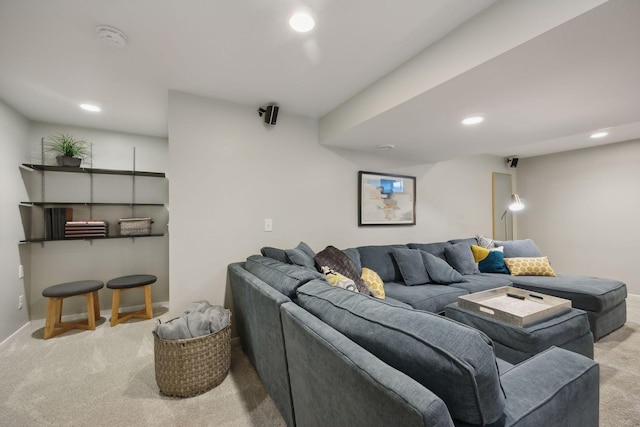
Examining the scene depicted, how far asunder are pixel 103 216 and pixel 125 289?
1009 mm

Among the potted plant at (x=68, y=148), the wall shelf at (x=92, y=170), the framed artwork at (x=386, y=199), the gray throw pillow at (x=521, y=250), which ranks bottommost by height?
the gray throw pillow at (x=521, y=250)

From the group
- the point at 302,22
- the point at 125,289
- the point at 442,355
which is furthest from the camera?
the point at 125,289

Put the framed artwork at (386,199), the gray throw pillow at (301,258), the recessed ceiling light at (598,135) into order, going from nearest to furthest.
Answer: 1. the gray throw pillow at (301,258)
2. the framed artwork at (386,199)
3. the recessed ceiling light at (598,135)

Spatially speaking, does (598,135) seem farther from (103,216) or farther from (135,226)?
(103,216)

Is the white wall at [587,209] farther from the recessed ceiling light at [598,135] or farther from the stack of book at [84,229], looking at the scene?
the stack of book at [84,229]

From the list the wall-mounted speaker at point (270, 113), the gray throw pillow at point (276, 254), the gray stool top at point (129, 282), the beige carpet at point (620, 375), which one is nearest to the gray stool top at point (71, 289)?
the gray stool top at point (129, 282)

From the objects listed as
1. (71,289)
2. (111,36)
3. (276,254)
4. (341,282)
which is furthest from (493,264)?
(71,289)

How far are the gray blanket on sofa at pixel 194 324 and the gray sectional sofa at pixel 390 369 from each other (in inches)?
15.4

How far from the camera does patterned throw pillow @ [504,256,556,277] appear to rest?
129 inches

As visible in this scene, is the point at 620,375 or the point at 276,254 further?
the point at 276,254

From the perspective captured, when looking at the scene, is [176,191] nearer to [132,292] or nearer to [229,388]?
[229,388]

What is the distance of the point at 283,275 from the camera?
172 cm

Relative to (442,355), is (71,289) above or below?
below

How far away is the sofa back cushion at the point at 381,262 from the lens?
9.77 ft
